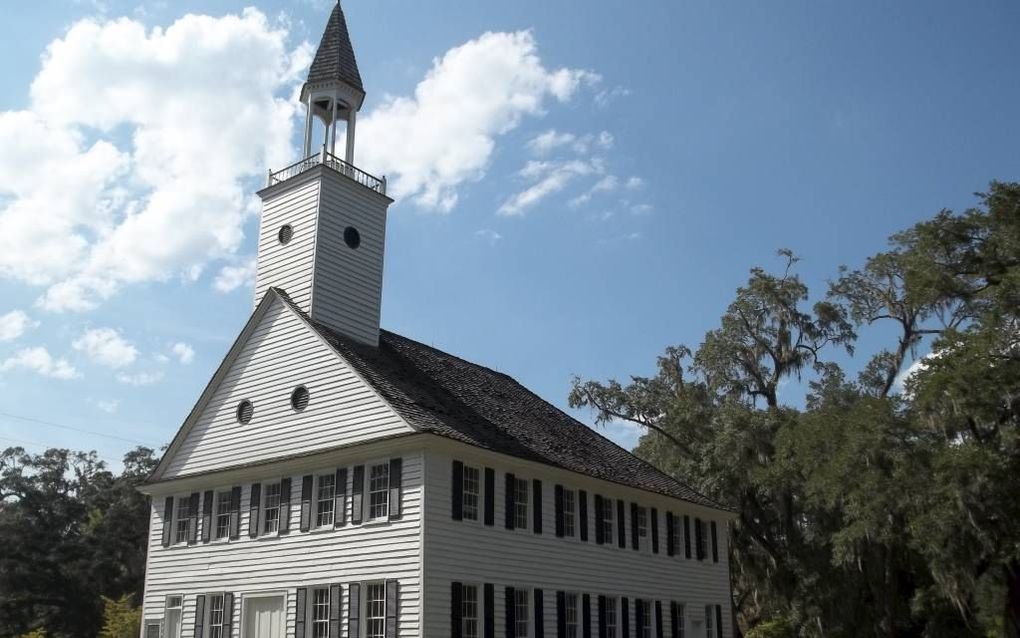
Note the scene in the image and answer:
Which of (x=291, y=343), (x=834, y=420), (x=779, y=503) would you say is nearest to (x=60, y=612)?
(x=291, y=343)

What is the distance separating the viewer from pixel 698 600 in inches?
1052

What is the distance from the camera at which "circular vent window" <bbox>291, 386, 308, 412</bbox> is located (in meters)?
21.6

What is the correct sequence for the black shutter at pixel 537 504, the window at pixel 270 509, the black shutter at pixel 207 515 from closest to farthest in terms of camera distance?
the window at pixel 270 509 → the black shutter at pixel 537 504 → the black shutter at pixel 207 515

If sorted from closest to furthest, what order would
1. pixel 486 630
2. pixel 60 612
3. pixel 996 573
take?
1. pixel 486 630
2. pixel 996 573
3. pixel 60 612

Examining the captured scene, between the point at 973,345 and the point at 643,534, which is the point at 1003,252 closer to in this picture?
the point at 973,345

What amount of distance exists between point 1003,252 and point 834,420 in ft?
20.8

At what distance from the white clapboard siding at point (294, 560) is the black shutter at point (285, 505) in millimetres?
109

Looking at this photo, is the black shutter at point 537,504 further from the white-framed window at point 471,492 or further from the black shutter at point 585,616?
the black shutter at point 585,616

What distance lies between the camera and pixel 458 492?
1944 cm

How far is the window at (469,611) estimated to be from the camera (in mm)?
18922

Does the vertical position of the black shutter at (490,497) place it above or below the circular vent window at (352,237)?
below

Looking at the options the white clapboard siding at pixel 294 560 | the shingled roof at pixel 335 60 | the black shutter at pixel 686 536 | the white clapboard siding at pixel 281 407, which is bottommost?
the white clapboard siding at pixel 294 560

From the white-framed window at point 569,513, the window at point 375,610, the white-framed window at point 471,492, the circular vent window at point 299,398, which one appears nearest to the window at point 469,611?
the white-framed window at point 471,492

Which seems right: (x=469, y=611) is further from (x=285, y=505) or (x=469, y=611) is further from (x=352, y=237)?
(x=352, y=237)
